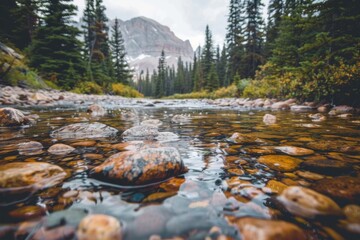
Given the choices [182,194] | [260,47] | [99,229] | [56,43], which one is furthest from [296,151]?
[260,47]

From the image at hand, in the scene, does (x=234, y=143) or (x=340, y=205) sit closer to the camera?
(x=340, y=205)

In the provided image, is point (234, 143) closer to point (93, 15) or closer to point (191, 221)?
point (191, 221)

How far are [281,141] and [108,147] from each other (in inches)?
84.7

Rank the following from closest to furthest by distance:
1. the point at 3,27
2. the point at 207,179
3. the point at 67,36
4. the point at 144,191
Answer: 1. the point at 144,191
2. the point at 207,179
3. the point at 67,36
4. the point at 3,27

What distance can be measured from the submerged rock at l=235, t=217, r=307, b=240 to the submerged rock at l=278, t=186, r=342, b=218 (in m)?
0.14

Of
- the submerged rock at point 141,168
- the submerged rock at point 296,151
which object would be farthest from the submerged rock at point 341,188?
the submerged rock at point 141,168

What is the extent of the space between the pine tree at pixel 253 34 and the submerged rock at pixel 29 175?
26025 millimetres

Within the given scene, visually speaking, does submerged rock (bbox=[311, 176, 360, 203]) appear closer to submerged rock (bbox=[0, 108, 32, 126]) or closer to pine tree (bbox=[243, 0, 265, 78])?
submerged rock (bbox=[0, 108, 32, 126])

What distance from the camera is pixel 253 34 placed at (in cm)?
2506

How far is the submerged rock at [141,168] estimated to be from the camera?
4.23 feet

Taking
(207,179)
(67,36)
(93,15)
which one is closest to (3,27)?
(67,36)

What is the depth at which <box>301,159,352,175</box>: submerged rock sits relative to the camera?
4.67ft

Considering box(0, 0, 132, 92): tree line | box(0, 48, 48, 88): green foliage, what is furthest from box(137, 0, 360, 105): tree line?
box(0, 0, 132, 92): tree line

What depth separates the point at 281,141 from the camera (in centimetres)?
248
